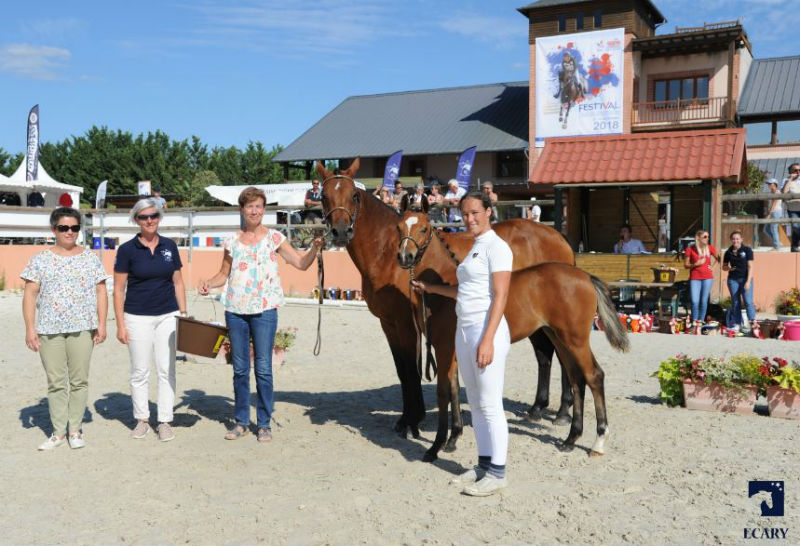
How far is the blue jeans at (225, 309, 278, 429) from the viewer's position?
591 cm

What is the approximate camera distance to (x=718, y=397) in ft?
22.6

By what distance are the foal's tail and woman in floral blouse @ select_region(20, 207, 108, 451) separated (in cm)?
418

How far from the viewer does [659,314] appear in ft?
41.3

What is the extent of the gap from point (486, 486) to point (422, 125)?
116ft

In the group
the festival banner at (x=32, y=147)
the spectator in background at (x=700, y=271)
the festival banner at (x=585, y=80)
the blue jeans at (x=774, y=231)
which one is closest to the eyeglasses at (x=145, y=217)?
the spectator in background at (x=700, y=271)

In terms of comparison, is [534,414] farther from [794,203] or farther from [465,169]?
[465,169]

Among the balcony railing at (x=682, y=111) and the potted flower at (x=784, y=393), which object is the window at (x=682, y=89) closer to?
the balcony railing at (x=682, y=111)

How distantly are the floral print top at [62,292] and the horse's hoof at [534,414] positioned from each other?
Answer: 4.04 m

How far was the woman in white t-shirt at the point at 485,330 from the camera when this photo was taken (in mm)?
4352

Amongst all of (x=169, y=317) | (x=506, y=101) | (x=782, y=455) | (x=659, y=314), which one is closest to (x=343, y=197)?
(x=169, y=317)

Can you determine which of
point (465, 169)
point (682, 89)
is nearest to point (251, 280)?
point (465, 169)

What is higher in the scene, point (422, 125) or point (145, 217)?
point (422, 125)

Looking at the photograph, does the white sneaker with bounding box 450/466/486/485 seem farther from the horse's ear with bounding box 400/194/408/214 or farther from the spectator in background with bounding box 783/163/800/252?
the spectator in background with bounding box 783/163/800/252

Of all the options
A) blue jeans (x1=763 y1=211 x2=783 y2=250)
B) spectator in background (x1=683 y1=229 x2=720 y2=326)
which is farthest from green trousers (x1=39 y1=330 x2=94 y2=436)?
blue jeans (x1=763 y1=211 x2=783 y2=250)
